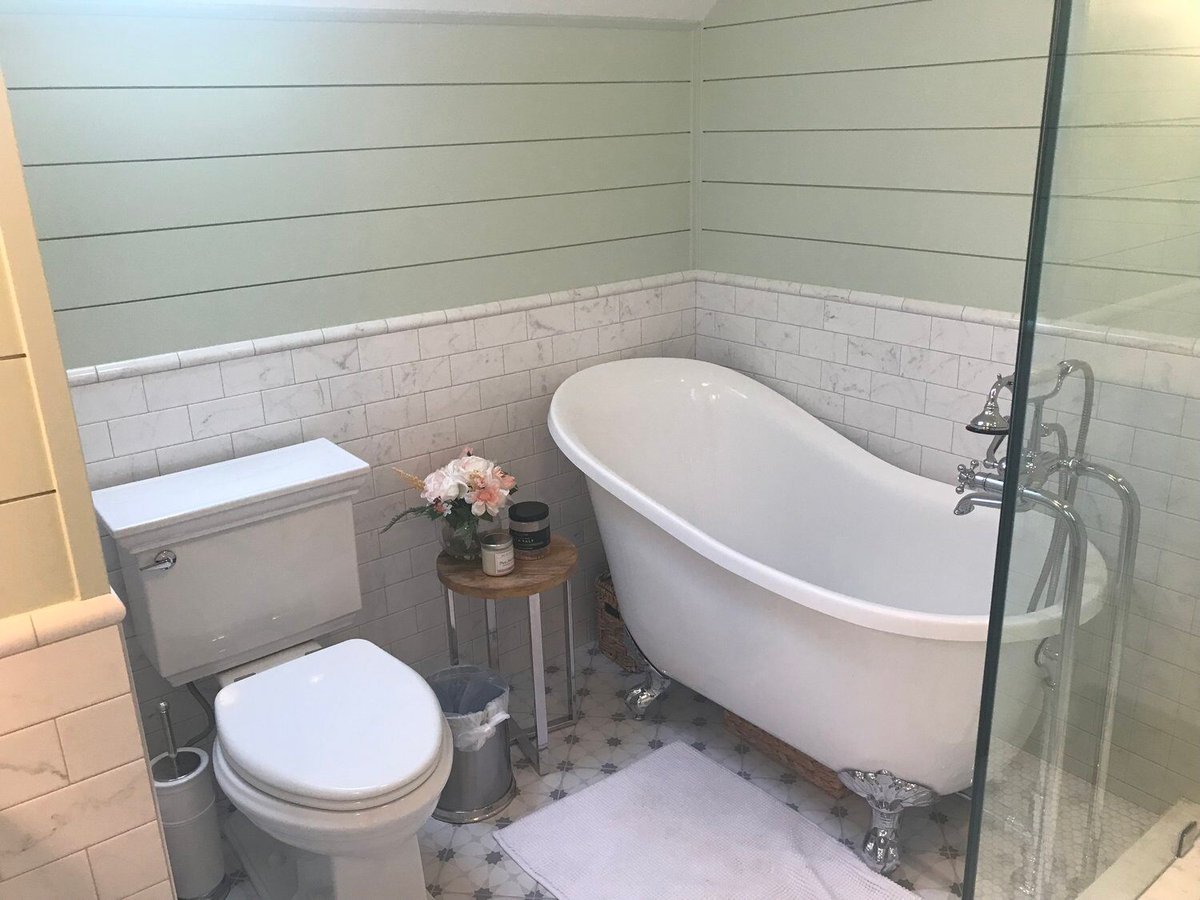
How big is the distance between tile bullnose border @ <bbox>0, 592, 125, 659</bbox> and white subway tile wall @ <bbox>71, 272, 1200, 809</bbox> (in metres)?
0.97

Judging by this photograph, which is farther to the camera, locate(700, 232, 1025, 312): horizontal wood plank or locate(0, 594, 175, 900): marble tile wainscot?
locate(700, 232, 1025, 312): horizontal wood plank

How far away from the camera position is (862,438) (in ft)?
9.32

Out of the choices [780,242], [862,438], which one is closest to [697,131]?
[780,242]

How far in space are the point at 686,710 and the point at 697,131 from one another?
66.0 inches

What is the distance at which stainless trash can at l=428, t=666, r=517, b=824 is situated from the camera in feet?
7.87

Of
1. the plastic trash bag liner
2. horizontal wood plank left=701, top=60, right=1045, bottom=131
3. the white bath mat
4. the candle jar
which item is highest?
horizontal wood plank left=701, top=60, right=1045, bottom=131

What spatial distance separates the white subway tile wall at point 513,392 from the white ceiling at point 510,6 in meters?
0.71

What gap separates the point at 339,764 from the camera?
1.84m

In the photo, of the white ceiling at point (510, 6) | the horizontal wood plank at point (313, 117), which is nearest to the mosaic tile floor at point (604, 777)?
the horizontal wood plank at point (313, 117)

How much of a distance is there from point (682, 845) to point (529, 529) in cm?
82

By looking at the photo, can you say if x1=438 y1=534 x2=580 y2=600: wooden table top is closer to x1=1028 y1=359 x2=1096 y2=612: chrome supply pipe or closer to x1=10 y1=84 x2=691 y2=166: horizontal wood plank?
x1=10 y1=84 x2=691 y2=166: horizontal wood plank

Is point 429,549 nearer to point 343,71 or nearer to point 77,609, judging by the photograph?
point 343,71

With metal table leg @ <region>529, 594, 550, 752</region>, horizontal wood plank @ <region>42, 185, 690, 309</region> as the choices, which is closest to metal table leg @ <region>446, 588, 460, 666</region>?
metal table leg @ <region>529, 594, 550, 752</region>

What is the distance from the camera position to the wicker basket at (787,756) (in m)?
2.43
